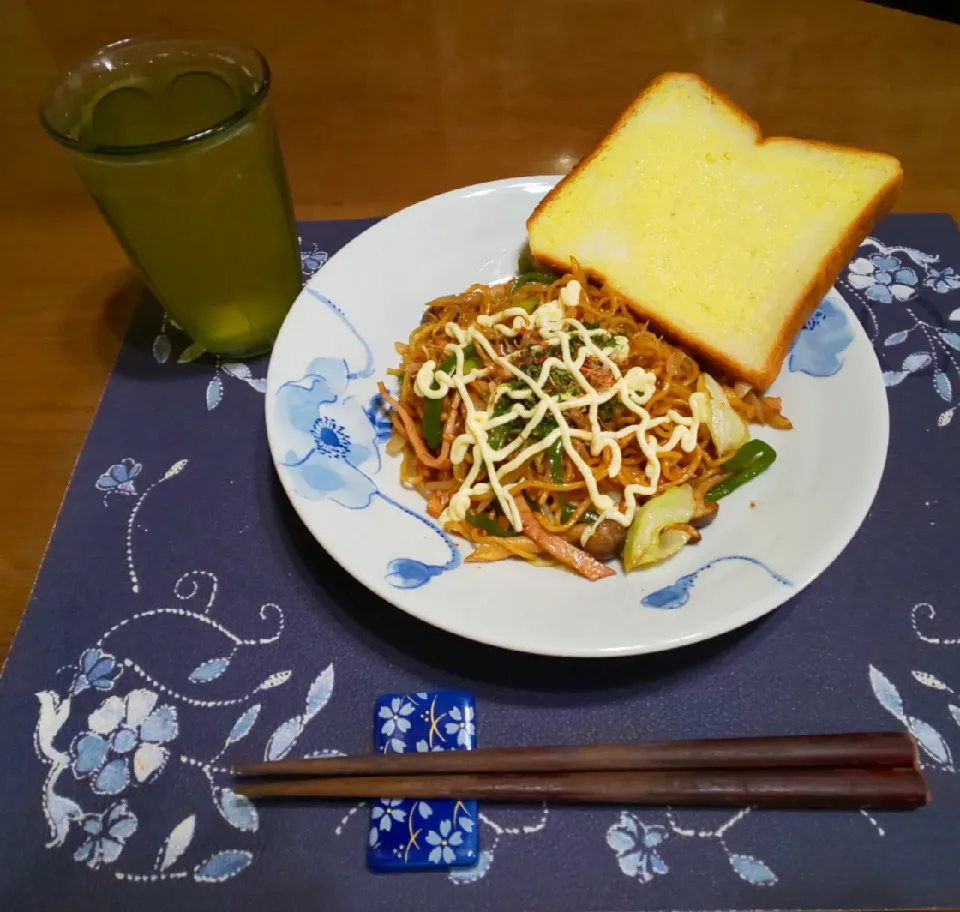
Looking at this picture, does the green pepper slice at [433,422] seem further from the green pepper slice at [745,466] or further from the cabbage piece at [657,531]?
the green pepper slice at [745,466]

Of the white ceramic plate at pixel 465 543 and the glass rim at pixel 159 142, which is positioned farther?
the glass rim at pixel 159 142

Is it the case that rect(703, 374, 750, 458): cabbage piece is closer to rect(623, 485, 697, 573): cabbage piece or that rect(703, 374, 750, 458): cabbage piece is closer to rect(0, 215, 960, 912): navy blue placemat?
rect(623, 485, 697, 573): cabbage piece

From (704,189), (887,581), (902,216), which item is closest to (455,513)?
(887,581)

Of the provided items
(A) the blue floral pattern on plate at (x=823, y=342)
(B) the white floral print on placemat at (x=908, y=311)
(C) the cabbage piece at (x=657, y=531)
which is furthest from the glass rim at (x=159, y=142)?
(B) the white floral print on placemat at (x=908, y=311)

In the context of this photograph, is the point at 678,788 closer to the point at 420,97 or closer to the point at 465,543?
the point at 465,543

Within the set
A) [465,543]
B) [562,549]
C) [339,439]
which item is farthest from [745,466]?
[339,439]

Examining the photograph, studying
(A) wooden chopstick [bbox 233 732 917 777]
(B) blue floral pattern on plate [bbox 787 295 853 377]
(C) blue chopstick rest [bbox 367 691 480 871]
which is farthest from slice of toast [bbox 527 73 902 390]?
(C) blue chopstick rest [bbox 367 691 480 871]

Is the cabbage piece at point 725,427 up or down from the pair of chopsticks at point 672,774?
up

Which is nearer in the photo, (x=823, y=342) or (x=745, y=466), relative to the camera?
(x=745, y=466)
